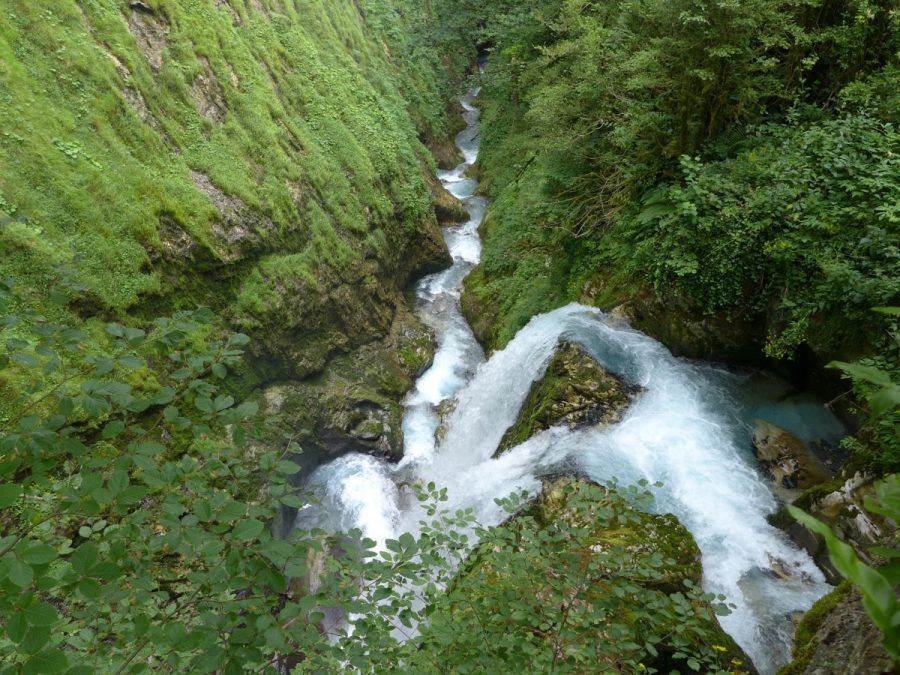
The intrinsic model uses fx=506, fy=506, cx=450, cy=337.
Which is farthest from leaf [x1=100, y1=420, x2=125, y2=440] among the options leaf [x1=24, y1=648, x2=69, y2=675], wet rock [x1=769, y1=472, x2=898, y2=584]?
wet rock [x1=769, y1=472, x2=898, y2=584]

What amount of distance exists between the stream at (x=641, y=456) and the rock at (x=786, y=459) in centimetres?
14

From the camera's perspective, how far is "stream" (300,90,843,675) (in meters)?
5.45

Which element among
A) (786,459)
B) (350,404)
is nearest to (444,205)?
(350,404)

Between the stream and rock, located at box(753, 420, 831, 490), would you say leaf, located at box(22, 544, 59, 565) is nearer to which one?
the stream

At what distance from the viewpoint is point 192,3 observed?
405 inches

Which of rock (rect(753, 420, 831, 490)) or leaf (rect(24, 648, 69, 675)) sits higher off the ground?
leaf (rect(24, 648, 69, 675))

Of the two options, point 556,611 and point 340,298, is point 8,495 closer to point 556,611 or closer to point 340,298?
point 556,611

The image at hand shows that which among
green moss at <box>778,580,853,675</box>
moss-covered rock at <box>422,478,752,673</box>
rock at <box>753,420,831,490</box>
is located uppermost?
moss-covered rock at <box>422,478,752,673</box>

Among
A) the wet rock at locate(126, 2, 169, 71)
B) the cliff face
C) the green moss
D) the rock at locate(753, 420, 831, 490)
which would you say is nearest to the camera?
the green moss

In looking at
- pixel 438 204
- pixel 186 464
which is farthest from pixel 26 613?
pixel 438 204

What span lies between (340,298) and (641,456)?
6823 millimetres

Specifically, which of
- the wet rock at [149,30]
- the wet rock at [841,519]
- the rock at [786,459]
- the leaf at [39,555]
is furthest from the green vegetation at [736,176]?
the wet rock at [149,30]

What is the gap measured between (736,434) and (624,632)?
552 centimetres

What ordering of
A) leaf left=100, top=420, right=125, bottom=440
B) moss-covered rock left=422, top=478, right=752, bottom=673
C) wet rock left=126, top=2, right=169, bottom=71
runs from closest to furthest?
leaf left=100, top=420, right=125, bottom=440 < moss-covered rock left=422, top=478, right=752, bottom=673 < wet rock left=126, top=2, right=169, bottom=71
